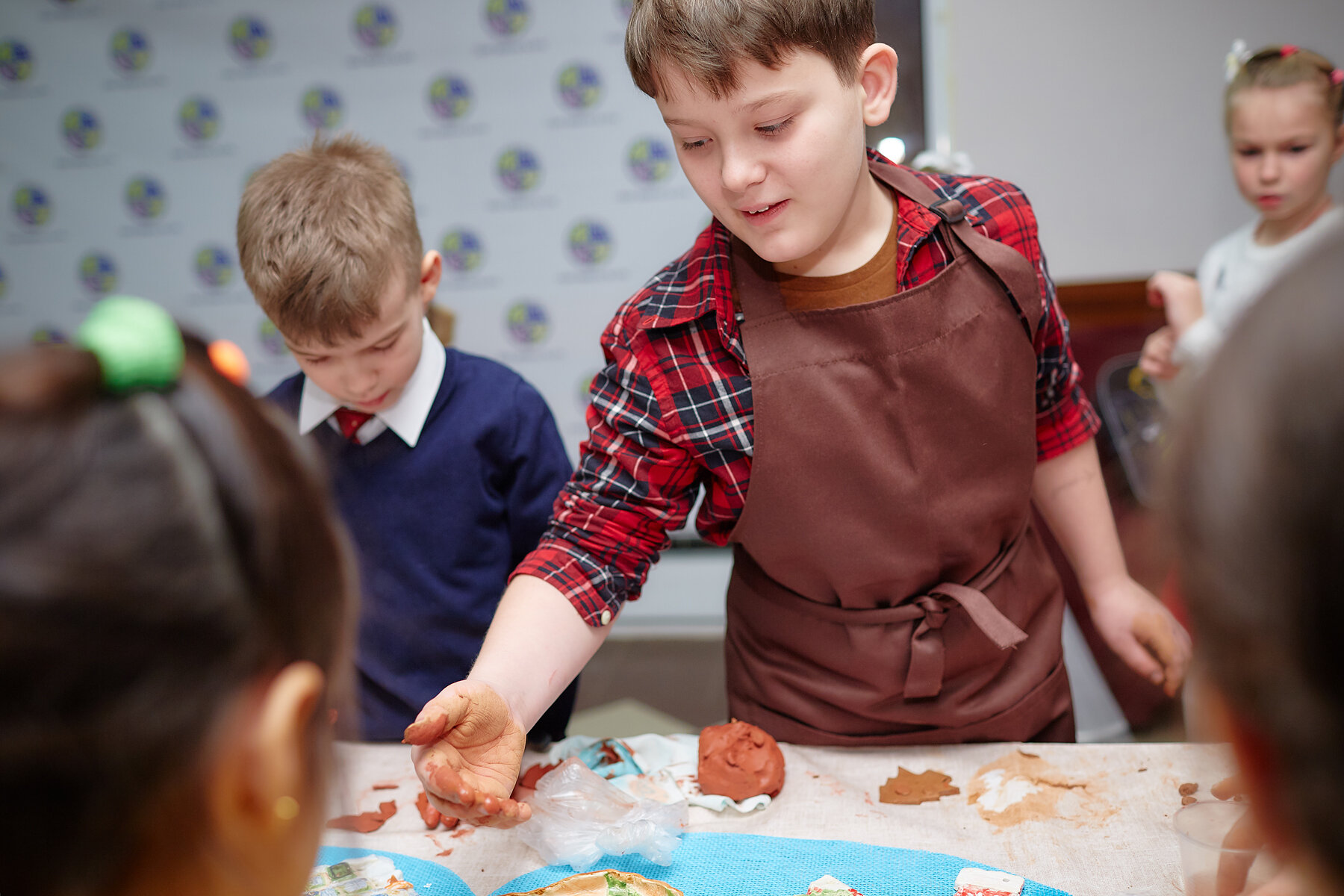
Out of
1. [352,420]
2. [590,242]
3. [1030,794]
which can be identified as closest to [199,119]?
[590,242]

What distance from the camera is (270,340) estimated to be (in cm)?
394

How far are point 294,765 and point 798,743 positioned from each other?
875mm

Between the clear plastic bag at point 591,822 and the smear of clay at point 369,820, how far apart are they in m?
0.19

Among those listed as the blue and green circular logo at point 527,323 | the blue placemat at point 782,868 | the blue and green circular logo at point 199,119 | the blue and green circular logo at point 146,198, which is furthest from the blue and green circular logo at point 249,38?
the blue placemat at point 782,868

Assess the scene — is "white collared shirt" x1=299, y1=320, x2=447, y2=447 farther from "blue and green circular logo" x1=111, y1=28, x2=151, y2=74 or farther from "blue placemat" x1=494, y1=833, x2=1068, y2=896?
"blue and green circular logo" x1=111, y1=28, x2=151, y2=74

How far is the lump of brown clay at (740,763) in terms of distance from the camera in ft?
3.74

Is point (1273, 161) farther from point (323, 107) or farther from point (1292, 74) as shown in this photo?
point (323, 107)

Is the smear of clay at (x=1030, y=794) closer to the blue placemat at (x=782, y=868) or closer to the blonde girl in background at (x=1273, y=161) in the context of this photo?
the blue placemat at (x=782, y=868)

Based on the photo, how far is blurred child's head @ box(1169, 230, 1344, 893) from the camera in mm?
388

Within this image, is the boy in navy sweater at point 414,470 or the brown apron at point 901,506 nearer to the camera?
the brown apron at point 901,506

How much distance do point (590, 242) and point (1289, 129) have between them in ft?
7.56

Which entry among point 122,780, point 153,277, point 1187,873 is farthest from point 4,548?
point 153,277

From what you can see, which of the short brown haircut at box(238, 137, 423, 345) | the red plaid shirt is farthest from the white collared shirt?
the red plaid shirt

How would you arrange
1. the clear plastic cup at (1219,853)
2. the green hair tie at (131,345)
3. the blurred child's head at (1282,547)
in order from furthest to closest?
the clear plastic cup at (1219,853) < the green hair tie at (131,345) < the blurred child's head at (1282,547)
